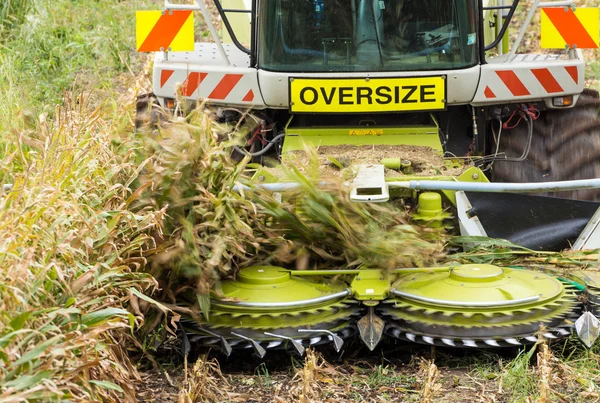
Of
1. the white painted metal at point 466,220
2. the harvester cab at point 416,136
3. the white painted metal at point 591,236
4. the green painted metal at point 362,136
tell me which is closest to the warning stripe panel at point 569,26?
the harvester cab at point 416,136

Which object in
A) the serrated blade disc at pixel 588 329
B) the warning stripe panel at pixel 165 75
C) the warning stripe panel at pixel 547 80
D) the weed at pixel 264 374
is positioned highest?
the warning stripe panel at pixel 165 75

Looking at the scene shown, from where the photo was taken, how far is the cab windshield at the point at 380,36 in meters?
5.17

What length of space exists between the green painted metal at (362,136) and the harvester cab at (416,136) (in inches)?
0.4

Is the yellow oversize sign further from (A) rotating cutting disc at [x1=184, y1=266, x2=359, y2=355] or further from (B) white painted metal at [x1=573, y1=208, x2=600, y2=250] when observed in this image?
(A) rotating cutting disc at [x1=184, y1=266, x2=359, y2=355]

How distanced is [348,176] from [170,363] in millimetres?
1150

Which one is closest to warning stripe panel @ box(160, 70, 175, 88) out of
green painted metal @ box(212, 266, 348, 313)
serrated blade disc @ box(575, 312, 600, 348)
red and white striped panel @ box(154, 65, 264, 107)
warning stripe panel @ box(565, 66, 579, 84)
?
red and white striped panel @ box(154, 65, 264, 107)

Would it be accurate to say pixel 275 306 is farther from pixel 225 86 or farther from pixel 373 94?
pixel 225 86

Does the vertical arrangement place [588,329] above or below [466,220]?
below

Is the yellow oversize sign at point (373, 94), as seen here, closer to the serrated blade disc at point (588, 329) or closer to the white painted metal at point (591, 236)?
the white painted metal at point (591, 236)

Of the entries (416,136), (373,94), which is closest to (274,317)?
(373,94)

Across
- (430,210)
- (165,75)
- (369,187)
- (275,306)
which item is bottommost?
(275,306)

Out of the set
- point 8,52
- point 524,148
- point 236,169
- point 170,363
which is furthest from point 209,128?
point 8,52

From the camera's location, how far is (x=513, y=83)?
5238mm

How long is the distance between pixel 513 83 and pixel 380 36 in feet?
2.53
